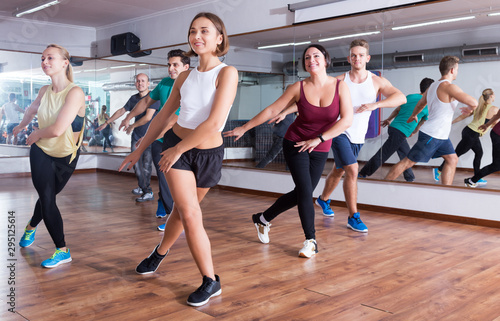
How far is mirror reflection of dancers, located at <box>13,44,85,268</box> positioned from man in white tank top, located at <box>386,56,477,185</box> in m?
3.41

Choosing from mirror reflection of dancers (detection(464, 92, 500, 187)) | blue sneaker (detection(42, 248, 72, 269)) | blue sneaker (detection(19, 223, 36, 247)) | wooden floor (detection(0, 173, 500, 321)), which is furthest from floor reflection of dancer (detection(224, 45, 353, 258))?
mirror reflection of dancers (detection(464, 92, 500, 187))

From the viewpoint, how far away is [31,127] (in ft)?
28.4

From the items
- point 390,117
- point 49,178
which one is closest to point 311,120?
point 49,178

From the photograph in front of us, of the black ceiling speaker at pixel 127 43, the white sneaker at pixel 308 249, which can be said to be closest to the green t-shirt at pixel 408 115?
the white sneaker at pixel 308 249

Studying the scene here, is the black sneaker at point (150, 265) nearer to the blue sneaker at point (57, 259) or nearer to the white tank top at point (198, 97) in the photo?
the blue sneaker at point (57, 259)

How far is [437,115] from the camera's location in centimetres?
484

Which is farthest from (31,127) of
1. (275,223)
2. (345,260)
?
(345,260)

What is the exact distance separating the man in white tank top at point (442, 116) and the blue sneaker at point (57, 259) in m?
3.50

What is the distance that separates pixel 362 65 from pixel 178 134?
8.13 ft

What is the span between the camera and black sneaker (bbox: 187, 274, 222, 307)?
7.85 feet

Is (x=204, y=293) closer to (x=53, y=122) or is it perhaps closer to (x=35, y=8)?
(x=53, y=122)

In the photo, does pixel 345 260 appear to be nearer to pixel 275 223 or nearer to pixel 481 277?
pixel 481 277

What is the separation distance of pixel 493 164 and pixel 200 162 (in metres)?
3.45

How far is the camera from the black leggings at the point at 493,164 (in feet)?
15.0
